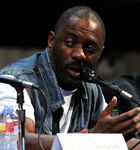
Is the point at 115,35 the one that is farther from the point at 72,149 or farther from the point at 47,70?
the point at 72,149

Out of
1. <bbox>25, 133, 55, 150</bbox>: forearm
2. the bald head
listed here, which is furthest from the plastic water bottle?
the bald head

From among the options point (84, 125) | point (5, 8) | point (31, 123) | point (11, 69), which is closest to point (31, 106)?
point (31, 123)

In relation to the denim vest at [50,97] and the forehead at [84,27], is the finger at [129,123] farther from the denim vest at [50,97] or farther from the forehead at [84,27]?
the forehead at [84,27]

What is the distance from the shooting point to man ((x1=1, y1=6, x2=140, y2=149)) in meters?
2.40

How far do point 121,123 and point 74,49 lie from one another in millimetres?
731

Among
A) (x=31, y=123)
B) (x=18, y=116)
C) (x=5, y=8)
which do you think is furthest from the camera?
(x=5, y=8)

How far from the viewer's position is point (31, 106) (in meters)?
2.29

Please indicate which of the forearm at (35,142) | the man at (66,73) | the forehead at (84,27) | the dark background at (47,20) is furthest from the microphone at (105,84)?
the dark background at (47,20)

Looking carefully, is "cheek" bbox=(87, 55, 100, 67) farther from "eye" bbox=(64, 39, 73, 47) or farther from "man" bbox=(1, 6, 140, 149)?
"eye" bbox=(64, 39, 73, 47)

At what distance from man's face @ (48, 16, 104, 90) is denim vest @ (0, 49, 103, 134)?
70 mm

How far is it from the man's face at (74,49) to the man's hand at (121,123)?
543 millimetres

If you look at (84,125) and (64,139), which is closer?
(64,139)

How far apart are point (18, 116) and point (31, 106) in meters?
0.66

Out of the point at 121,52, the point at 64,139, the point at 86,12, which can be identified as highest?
the point at 86,12
